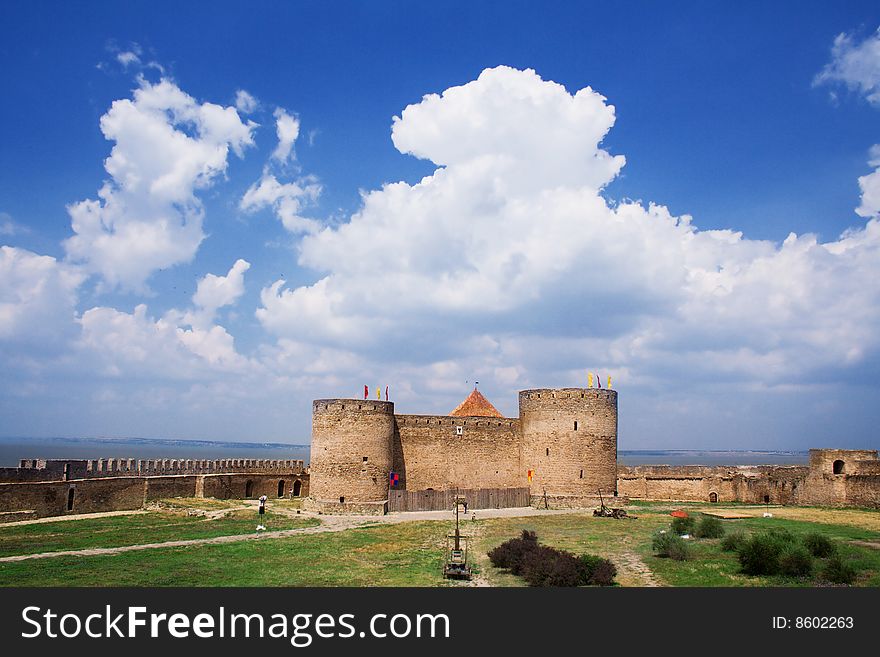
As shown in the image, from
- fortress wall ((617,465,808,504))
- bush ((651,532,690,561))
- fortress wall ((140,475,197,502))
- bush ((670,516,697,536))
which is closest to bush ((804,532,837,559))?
bush ((651,532,690,561))

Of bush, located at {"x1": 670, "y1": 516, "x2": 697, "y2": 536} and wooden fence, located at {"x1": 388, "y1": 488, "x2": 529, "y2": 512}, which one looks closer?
bush, located at {"x1": 670, "y1": 516, "x2": 697, "y2": 536}

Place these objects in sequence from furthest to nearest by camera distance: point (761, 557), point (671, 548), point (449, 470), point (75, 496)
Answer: point (449, 470)
point (75, 496)
point (671, 548)
point (761, 557)

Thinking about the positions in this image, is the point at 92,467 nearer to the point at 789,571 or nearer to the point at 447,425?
the point at 447,425

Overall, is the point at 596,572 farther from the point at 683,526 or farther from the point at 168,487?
the point at 168,487

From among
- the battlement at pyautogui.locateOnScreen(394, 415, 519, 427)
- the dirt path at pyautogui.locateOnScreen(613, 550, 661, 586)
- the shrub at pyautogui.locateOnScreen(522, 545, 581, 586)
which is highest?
the battlement at pyautogui.locateOnScreen(394, 415, 519, 427)

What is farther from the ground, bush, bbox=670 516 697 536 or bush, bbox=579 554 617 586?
bush, bbox=579 554 617 586

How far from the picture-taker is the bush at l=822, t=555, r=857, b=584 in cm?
1373


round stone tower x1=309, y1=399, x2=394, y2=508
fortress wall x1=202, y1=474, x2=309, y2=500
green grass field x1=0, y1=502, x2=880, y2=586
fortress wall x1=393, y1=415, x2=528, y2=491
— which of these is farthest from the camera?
fortress wall x1=202, y1=474, x2=309, y2=500

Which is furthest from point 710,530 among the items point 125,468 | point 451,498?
point 125,468

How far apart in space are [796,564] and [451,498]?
1767 cm

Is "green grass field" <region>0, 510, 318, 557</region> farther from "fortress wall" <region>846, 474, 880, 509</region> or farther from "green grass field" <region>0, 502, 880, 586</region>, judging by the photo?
"fortress wall" <region>846, 474, 880, 509</region>

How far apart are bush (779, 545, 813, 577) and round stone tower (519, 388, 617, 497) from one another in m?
17.3

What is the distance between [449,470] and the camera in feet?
107

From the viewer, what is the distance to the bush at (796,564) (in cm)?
1477
